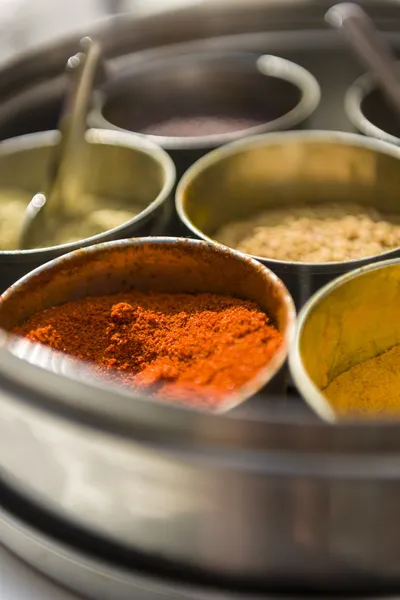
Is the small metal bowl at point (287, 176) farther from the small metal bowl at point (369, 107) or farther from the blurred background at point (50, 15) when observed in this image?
the blurred background at point (50, 15)

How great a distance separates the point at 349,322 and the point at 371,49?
398mm

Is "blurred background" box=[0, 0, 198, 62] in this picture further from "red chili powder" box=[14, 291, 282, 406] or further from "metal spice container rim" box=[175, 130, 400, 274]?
"red chili powder" box=[14, 291, 282, 406]

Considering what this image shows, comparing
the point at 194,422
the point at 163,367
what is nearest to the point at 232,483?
the point at 194,422

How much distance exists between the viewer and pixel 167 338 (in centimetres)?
81

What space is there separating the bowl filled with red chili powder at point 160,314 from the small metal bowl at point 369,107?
16.9 inches

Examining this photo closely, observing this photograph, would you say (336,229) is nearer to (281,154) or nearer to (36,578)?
(281,154)

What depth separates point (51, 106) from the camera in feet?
3.96

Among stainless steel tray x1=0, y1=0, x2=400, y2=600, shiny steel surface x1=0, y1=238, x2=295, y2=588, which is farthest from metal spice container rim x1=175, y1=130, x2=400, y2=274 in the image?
stainless steel tray x1=0, y1=0, x2=400, y2=600

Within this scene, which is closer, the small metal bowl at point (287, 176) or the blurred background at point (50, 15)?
the small metal bowl at point (287, 176)

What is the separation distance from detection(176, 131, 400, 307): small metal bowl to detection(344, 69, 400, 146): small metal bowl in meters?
0.06

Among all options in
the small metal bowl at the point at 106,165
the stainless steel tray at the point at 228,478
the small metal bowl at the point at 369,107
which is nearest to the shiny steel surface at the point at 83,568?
the stainless steel tray at the point at 228,478

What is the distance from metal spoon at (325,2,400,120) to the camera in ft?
3.04

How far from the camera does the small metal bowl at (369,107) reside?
114cm

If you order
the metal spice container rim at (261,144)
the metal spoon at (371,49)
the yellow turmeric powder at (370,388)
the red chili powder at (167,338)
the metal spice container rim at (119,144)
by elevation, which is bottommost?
the yellow turmeric powder at (370,388)
